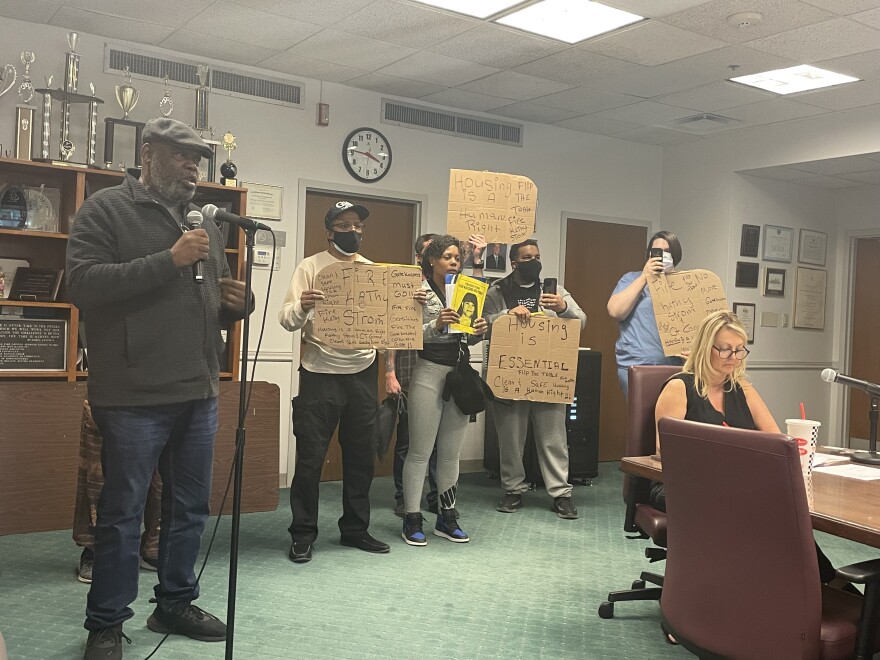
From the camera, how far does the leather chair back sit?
1.64 m

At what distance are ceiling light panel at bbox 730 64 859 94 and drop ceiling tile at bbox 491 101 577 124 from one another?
125 centimetres

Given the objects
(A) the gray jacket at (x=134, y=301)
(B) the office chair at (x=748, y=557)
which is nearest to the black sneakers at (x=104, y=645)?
(A) the gray jacket at (x=134, y=301)

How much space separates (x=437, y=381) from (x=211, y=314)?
145 cm

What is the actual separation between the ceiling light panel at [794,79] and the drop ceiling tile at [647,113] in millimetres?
637

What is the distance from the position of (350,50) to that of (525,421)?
2.20 m

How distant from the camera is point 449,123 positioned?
560 centimetres

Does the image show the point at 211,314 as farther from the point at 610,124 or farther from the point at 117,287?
the point at 610,124

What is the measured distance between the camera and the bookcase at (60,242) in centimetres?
387

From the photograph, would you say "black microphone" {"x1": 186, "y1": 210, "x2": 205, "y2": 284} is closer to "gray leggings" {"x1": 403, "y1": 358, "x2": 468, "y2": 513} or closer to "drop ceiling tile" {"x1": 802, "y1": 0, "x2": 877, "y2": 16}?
"gray leggings" {"x1": 403, "y1": 358, "x2": 468, "y2": 513}

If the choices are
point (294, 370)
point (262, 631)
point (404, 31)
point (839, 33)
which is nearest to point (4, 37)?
point (404, 31)

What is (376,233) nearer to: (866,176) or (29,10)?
(29,10)

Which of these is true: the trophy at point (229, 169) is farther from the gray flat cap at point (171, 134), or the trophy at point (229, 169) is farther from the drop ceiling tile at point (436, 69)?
the gray flat cap at point (171, 134)

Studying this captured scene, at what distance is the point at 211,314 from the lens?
8.20 ft

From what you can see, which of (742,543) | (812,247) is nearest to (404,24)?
(742,543)
